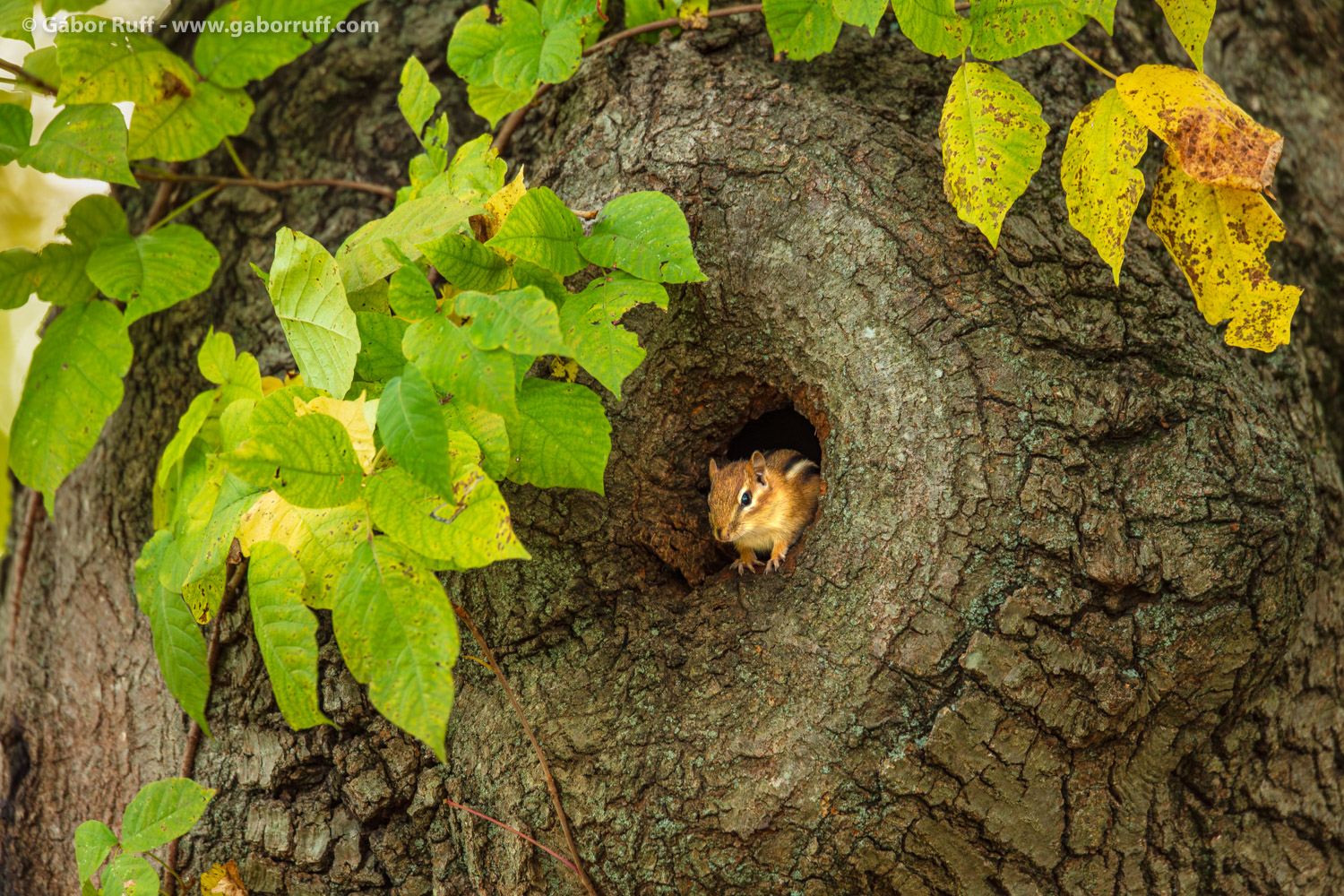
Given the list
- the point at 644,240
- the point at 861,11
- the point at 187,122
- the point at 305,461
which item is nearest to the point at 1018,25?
the point at 861,11

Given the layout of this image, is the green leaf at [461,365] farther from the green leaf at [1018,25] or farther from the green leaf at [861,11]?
the green leaf at [1018,25]

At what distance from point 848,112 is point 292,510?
1771 mm

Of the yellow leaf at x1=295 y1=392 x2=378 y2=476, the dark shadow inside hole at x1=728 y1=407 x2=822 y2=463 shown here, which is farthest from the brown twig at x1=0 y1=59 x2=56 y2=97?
the dark shadow inside hole at x1=728 y1=407 x2=822 y2=463

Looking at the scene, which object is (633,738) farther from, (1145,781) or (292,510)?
(1145,781)

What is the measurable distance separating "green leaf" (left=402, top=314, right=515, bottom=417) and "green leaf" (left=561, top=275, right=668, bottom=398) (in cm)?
20

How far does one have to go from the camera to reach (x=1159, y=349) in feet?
7.72

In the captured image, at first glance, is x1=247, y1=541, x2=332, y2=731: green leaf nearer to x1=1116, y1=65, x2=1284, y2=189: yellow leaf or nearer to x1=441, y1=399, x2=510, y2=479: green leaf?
x1=441, y1=399, x2=510, y2=479: green leaf

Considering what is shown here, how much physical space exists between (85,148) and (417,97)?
0.86 metres

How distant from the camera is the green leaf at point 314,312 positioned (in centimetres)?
196

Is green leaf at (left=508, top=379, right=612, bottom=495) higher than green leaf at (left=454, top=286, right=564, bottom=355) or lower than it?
lower

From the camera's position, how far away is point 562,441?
81.1 inches

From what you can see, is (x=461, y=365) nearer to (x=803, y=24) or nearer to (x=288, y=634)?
(x=288, y=634)

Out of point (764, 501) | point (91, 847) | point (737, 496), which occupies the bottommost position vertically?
point (764, 501)

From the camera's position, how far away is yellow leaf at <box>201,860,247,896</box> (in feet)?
7.96
